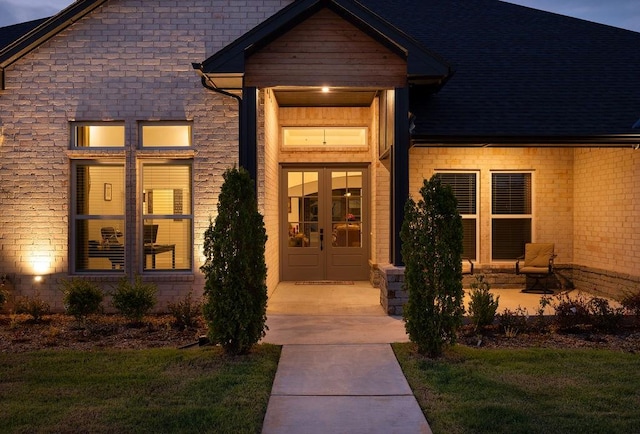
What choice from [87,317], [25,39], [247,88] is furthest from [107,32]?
[87,317]

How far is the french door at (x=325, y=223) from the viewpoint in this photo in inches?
506

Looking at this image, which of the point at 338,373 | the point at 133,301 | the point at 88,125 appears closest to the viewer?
the point at 338,373

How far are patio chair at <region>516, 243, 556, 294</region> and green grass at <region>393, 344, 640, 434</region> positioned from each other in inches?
182

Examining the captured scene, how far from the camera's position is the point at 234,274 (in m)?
6.34

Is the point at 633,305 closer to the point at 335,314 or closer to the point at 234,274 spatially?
the point at 335,314

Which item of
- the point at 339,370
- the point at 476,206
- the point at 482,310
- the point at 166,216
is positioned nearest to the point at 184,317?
the point at 166,216

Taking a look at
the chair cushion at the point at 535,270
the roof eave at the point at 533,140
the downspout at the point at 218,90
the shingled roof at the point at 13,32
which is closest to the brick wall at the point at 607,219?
the roof eave at the point at 533,140

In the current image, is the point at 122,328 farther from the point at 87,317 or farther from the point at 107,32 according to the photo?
the point at 107,32

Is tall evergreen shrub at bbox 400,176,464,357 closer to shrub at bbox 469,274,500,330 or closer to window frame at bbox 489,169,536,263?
shrub at bbox 469,274,500,330

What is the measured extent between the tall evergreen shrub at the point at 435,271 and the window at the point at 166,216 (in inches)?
182

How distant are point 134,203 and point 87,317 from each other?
2002 mm

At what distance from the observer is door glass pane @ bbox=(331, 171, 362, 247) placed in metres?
12.9

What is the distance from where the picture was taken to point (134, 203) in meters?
9.55

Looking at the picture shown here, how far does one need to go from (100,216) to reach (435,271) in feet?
19.8
